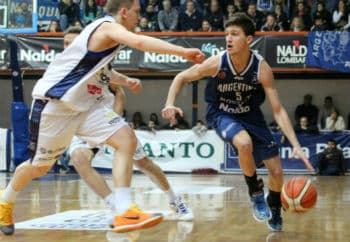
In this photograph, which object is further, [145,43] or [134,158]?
[134,158]

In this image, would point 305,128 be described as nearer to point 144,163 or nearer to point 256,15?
point 256,15

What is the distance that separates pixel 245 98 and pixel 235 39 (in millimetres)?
564

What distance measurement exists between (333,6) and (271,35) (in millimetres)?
2420

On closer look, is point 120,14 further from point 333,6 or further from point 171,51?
point 333,6

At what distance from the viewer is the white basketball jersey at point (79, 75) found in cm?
582

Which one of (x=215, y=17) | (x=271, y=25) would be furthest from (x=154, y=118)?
(x=271, y=25)

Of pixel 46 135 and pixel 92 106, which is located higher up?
pixel 92 106

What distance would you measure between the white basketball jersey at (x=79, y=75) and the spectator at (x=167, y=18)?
14692mm

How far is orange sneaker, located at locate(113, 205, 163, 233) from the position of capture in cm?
531

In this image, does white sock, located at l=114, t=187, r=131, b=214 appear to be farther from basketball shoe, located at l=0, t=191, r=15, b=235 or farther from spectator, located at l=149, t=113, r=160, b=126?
spectator, located at l=149, t=113, r=160, b=126

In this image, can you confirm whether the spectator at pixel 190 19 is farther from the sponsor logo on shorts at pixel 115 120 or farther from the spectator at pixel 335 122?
the sponsor logo on shorts at pixel 115 120

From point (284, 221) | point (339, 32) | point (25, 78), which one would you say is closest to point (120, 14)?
point (284, 221)

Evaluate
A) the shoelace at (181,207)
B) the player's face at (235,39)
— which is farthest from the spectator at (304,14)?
the player's face at (235,39)

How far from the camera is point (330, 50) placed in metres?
19.0
